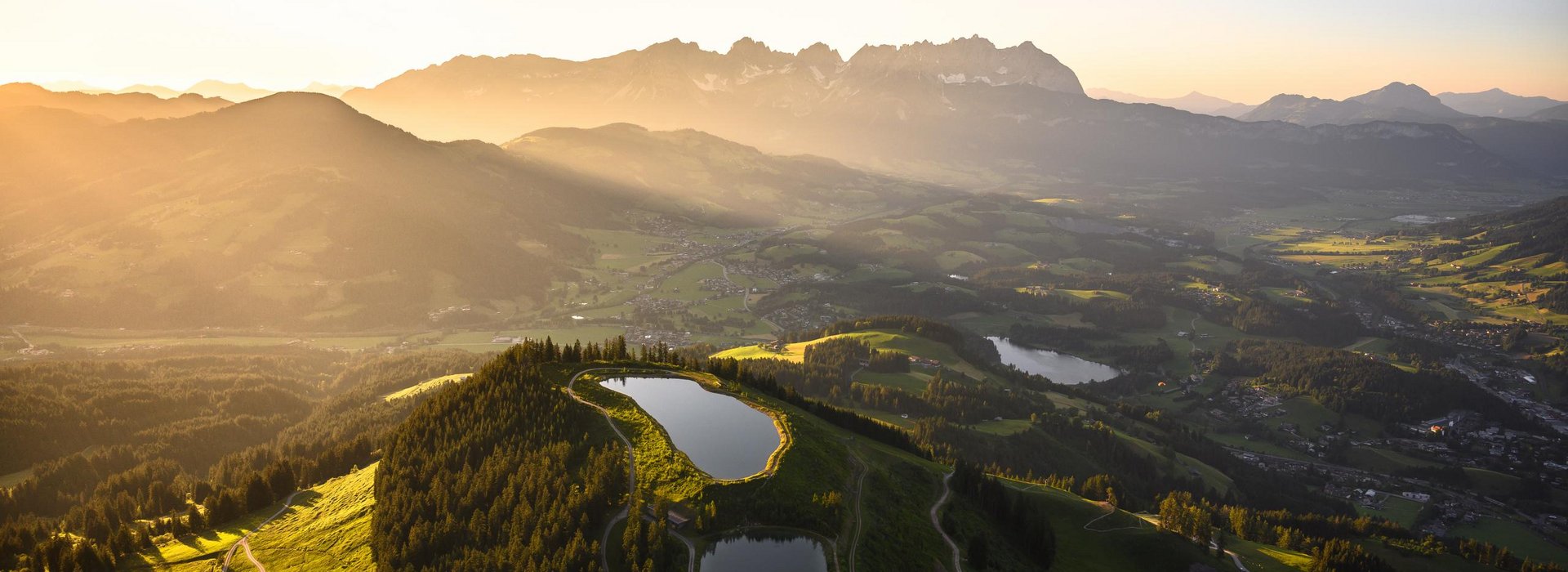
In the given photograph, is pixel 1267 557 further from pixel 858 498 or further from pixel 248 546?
pixel 248 546

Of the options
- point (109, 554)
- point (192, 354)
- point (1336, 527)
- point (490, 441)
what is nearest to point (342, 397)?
point (192, 354)

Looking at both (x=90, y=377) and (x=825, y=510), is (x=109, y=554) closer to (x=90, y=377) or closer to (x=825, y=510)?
(x=825, y=510)

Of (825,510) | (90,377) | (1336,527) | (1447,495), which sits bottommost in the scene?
(1447,495)

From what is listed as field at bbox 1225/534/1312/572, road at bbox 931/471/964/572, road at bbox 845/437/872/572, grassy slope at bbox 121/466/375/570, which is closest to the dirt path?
road at bbox 845/437/872/572

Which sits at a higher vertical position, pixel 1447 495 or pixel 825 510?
pixel 825 510

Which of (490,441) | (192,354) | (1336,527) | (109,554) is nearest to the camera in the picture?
(109,554)

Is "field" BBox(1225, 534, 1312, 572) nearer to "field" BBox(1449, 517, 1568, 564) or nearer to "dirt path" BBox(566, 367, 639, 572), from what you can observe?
"field" BBox(1449, 517, 1568, 564)

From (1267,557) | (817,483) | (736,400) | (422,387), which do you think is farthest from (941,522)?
(422,387)
